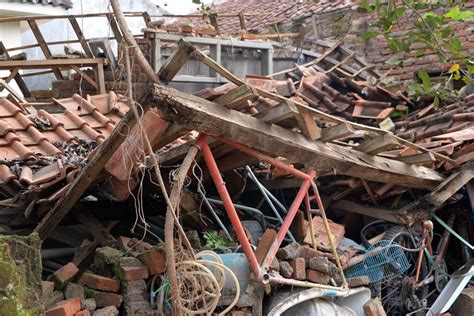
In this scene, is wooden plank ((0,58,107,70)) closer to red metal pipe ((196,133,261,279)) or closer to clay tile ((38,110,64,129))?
clay tile ((38,110,64,129))

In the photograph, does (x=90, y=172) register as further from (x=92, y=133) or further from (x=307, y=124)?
(x=92, y=133)

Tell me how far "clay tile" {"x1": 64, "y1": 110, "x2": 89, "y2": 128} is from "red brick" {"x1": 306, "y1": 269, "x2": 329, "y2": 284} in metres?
3.26

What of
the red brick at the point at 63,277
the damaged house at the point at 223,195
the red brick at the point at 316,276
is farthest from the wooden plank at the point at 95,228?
the red brick at the point at 316,276

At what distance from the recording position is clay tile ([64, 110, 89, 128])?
23.2 ft

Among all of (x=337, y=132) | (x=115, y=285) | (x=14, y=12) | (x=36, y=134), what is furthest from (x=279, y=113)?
(x=14, y=12)

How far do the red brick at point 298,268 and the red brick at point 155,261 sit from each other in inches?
37.5

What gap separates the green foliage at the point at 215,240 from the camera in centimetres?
520

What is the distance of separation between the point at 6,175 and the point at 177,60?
2.32 metres

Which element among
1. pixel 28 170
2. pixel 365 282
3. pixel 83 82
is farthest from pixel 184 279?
pixel 83 82

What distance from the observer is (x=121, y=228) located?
20.1 ft

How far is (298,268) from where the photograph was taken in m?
4.83

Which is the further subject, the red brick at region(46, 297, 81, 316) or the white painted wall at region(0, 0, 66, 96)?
the white painted wall at region(0, 0, 66, 96)

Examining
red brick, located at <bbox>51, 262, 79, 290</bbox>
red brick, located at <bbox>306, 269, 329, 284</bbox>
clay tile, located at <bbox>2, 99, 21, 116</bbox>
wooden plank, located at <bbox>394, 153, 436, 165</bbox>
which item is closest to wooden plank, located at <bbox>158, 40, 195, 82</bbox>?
red brick, located at <bbox>51, 262, 79, 290</bbox>

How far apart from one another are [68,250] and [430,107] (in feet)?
16.0
